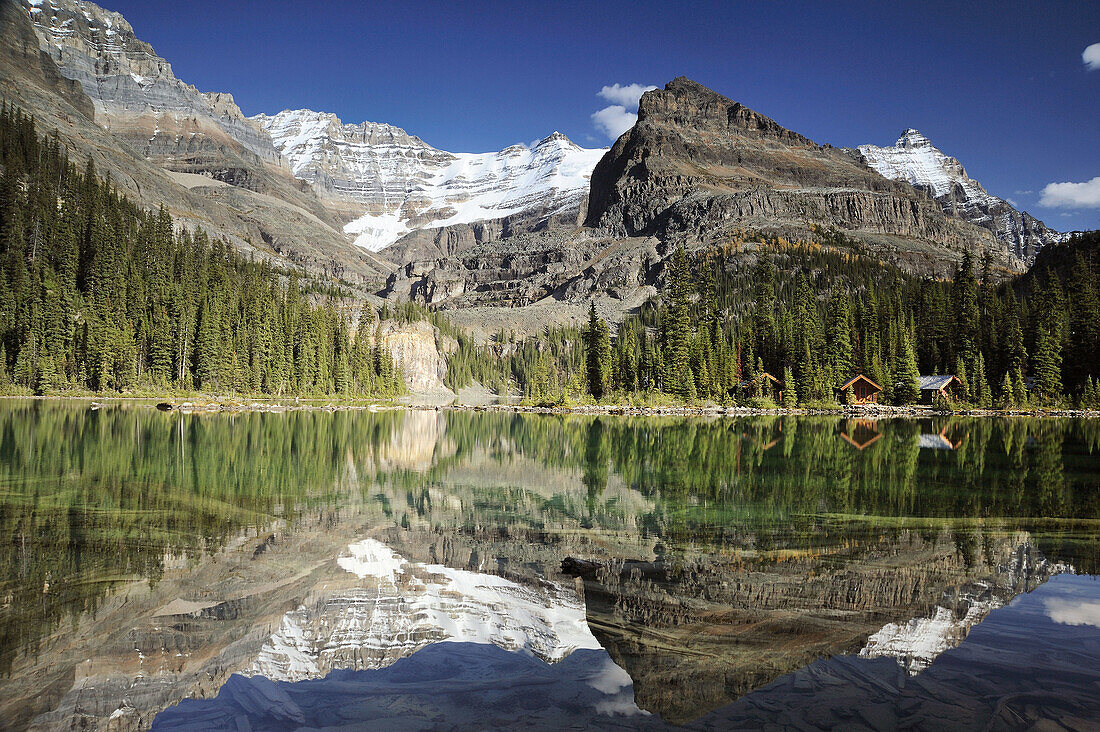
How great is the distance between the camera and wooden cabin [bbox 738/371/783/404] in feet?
284

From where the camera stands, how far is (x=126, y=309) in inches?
3310

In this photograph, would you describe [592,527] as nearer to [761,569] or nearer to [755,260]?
[761,569]

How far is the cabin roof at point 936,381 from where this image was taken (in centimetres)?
7988

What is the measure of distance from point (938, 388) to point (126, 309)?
10473cm

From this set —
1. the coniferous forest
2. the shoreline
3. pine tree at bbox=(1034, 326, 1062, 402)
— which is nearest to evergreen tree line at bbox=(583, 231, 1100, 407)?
pine tree at bbox=(1034, 326, 1062, 402)

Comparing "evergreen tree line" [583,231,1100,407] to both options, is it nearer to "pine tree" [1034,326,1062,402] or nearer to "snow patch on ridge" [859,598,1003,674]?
"pine tree" [1034,326,1062,402]

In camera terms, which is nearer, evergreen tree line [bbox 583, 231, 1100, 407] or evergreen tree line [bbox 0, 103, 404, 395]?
evergreen tree line [bbox 0, 103, 404, 395]

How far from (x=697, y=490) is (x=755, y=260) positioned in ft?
605

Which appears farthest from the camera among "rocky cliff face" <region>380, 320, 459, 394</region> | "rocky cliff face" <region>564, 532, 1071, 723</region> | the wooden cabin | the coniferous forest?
"rocky cliff face" <region>380, 320, 459, 394</region>

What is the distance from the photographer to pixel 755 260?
19138 cm

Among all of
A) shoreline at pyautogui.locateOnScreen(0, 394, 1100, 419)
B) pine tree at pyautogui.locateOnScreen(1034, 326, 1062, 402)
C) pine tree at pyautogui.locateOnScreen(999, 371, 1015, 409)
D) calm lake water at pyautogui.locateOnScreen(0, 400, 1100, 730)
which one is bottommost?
calm lake water at pyautogui.locateOnScreen(0, 400, 1100, 730)

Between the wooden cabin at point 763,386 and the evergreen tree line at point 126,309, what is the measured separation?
6170cm

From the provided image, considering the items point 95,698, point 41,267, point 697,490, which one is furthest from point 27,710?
point 41,267

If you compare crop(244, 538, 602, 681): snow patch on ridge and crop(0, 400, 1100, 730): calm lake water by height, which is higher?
crop(0, 400, 1100, 730): calm lake water
